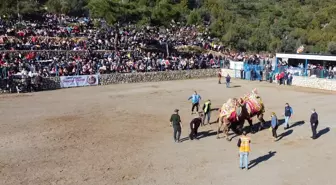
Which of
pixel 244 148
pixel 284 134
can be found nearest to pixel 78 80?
pixel 284 134

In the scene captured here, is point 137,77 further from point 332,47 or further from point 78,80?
point 332,47

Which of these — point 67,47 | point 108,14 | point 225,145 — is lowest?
point 225,145

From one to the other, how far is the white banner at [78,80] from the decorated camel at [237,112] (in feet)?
58.0

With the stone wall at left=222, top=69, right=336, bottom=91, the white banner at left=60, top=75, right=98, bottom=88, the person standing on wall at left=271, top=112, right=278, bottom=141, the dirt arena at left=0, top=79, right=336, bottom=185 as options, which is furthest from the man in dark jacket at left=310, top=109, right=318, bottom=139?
the white banner at left=60, top=75, right=98, bottom=88

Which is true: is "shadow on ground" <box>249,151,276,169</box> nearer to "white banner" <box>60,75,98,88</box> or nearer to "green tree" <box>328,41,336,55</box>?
"white banner" <box>60,75,98,88</box>

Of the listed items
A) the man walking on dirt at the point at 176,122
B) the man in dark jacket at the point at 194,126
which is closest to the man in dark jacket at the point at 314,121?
the man in dark jacket at the point at 194,126

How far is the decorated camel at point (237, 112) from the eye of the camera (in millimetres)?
17094

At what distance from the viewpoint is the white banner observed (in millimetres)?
32350

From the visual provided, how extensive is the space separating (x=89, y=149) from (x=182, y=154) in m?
3.58

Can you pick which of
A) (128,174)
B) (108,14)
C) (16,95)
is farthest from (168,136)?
(108,14)

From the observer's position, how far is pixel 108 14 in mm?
43562

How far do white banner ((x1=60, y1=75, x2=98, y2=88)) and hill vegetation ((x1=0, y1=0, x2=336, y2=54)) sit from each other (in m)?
11.9

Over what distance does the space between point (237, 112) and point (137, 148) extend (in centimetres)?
455

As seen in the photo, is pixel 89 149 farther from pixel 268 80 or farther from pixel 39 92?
pixel 268 80
